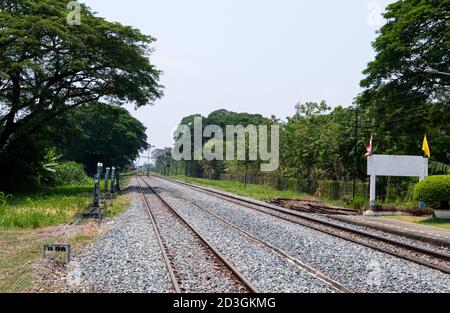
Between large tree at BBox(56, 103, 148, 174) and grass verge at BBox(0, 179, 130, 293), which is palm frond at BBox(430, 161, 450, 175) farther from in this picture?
large tree at BBox(56, 103, 148, 174)

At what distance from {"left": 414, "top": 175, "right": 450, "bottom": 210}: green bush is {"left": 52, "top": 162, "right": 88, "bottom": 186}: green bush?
29468 mm

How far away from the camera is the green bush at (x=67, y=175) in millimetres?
39412

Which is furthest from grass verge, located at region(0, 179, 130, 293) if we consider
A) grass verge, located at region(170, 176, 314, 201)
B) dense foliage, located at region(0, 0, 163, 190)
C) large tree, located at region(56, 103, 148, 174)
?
large tree, located at region(56, 103, 148, 174)

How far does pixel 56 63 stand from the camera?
2980 centimetres

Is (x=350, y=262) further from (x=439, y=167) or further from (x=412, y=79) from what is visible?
(x=412, y=79)

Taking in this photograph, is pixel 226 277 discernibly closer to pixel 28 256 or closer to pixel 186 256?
pixel 186 256

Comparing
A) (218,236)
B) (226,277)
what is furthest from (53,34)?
(226,277)

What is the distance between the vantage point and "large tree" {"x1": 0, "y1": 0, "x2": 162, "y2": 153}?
1032 inches

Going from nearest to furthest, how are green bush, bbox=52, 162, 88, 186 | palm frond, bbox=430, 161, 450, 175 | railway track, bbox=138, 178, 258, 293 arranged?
railway track, bbox=138, 178, 258, 293 → palm frond, bbox=430, 161, 450, 175 → green bush, bbox=52, 162, 88, 186

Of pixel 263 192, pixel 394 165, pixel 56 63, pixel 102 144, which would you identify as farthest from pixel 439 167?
pixel 102 144

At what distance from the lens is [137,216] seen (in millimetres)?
18047

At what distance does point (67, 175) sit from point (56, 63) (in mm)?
16122

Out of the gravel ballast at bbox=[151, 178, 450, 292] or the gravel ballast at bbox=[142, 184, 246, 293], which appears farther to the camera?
the gravel ballast at bbox=[151, 178, 450, 292]

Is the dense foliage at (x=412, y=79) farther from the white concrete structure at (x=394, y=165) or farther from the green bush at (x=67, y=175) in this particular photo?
the green bush at (x=67, y=175)
